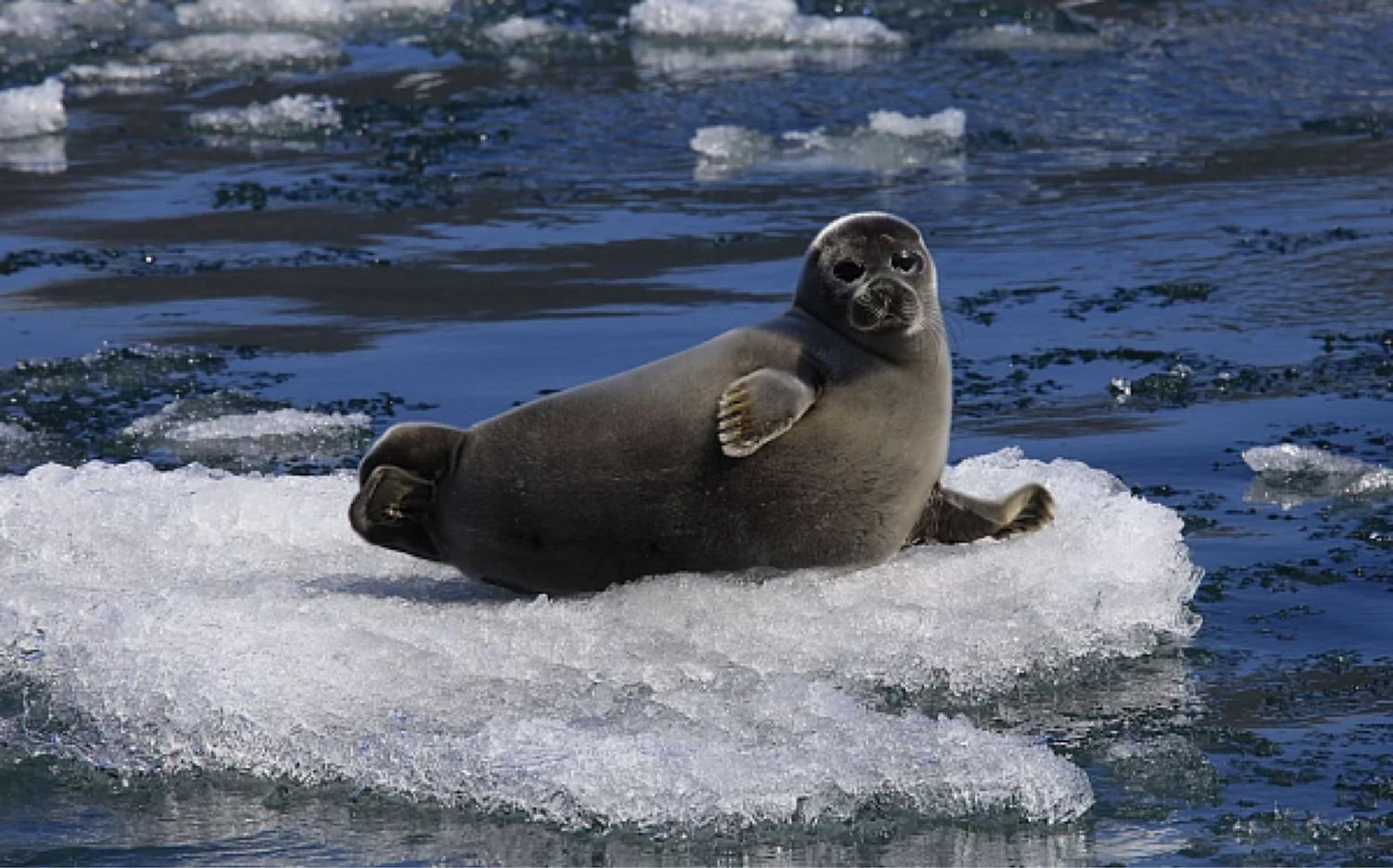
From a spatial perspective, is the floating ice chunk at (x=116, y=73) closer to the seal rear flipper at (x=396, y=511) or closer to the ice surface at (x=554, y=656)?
the ice surface at (x=554, y=656)

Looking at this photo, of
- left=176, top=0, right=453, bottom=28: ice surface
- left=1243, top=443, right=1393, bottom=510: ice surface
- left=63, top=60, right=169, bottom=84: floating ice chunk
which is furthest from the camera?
left=176, top=0, right=453, bottom=28: ice surface

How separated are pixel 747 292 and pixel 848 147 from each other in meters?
3.17

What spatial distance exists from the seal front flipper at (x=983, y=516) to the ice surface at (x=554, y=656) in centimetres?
8

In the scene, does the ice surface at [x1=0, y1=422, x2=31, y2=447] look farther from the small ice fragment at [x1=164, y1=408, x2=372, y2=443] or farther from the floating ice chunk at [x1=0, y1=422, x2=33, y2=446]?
the small ice fragment at [x1=164, y1=408, x2=372, y2=443]

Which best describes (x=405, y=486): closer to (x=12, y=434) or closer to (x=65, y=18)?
(x=12, y=434)

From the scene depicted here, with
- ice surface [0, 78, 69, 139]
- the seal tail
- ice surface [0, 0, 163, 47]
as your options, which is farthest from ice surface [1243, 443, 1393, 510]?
ice surface [0, 0, 163, 47]

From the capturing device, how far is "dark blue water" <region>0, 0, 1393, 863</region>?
4621 millimetres

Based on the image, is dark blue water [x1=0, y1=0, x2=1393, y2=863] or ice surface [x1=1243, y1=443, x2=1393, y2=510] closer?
dark blue water [x1=0, y1=0, x2=1393, y2=863]

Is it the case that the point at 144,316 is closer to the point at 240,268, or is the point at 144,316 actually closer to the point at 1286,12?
the point at 240,268

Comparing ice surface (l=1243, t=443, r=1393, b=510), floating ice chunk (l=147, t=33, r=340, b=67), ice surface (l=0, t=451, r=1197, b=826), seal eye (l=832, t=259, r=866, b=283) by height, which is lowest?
ice surface (l=1243, t=443, r=1393, b=510)

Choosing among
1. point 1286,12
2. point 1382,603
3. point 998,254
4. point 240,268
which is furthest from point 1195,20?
point 1382,603

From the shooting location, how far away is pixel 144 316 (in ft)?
32.9

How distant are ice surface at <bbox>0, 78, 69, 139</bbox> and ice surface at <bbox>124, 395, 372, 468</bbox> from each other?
264 inches

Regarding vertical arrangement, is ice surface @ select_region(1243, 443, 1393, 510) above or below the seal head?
below
